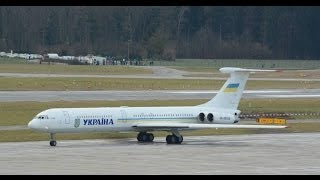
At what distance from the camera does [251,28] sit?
14400 cm

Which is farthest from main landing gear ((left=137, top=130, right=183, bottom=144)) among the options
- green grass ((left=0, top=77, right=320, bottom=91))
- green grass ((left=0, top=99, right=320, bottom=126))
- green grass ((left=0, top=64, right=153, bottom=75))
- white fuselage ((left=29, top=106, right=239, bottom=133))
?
green grass ((left=0, top=64, right=153, bottom=75))

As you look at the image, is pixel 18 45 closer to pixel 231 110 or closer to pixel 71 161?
pixel 231 110

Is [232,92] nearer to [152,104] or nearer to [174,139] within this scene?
[174,139]

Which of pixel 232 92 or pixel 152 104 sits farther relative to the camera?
pixel 152 104

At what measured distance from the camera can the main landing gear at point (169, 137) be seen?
45.9m

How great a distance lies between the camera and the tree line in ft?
462

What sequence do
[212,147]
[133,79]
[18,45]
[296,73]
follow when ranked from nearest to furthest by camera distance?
[212,147] → [133,79] → [296,73] → [18,45]

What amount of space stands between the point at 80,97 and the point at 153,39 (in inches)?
2950

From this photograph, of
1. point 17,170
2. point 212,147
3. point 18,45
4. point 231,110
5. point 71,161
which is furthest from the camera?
point 18,45

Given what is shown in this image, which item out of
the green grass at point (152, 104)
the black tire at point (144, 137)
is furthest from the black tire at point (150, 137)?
the green grass at point (152, 104)

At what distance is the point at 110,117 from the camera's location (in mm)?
45406

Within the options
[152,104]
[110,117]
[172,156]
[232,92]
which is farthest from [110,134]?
[152,104]

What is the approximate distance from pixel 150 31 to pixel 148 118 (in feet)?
348
